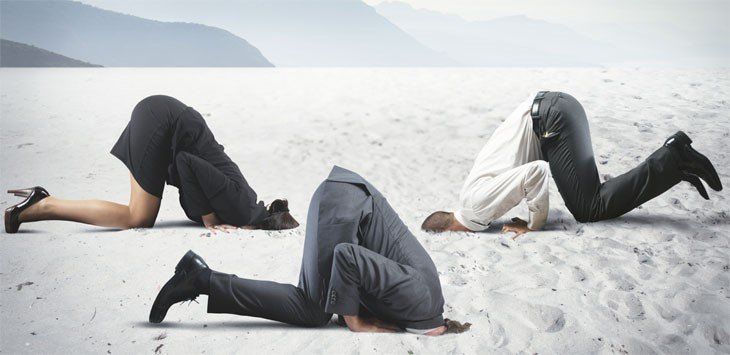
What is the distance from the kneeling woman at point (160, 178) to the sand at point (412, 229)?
0.14 m

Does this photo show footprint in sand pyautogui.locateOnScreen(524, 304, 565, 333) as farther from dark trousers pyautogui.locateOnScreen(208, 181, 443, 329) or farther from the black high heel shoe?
the black high heel shoe

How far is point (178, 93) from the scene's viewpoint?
385 inches

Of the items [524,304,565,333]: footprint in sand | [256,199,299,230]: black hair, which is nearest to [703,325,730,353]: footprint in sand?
[524,304,565,333]: footprint in sand

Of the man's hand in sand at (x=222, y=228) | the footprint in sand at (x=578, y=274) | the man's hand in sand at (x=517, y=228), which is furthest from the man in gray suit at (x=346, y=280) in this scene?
the man's hand in sand at (x=517, y=228)

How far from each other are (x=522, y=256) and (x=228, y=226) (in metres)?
1.91

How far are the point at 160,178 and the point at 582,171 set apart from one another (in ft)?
9.05

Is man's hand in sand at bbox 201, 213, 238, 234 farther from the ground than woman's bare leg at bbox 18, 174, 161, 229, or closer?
closer

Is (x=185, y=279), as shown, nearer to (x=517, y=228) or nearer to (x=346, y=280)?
(x=346, y=280)

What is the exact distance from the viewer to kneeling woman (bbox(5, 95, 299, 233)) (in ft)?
12.6

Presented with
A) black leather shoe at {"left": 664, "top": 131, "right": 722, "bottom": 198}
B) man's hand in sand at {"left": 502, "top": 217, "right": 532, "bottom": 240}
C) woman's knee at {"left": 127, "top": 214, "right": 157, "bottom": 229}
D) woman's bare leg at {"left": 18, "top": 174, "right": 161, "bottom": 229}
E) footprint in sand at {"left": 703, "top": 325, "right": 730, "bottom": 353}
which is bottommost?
footprint in sand at {"left": 703, "top": 325, "right": 730, "bottom": 353}

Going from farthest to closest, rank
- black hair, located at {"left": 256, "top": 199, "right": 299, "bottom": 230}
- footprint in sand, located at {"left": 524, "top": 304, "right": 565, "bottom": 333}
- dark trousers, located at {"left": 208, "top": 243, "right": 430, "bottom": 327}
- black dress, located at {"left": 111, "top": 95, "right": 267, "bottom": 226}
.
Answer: black hair, located at {"left": 256, "top": 199, "right": 299, "bottom": 230}
black dress, located at {"left": 111, "top": 95, "right": 267, "bottom": 226}
footprint in sand, located at {"left": 524, "top": 304, "right": 565, "bottom": 333}
dark trousers, located at {"left": 208, "top": 243, "right": 430, "bottom": 327}

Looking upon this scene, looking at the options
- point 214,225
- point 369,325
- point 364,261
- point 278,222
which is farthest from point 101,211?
point 364,261

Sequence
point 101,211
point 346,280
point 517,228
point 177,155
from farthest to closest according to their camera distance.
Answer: point 517,228
point 101,211
point 177,155
point 346,280

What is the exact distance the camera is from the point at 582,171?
13.4ft
